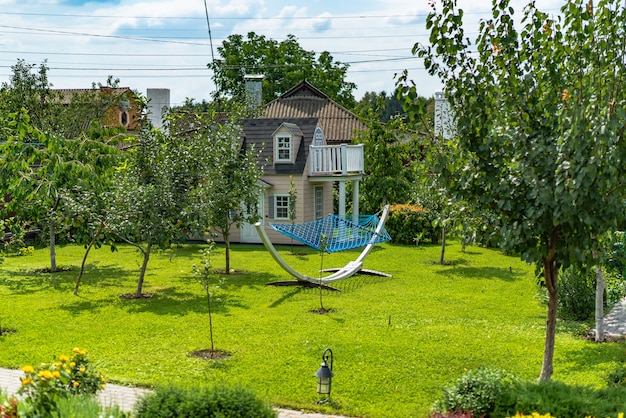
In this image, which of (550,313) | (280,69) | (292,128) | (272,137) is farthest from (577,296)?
(280,69)

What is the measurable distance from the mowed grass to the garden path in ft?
0.71

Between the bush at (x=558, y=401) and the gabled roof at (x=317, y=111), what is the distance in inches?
1277

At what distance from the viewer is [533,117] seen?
305 inches

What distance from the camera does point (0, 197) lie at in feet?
47.8

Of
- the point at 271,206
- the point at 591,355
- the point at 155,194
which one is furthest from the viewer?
the point at 271,206

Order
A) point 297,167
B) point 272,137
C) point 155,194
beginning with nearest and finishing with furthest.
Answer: point 155,194, point 297,167, point 272,137

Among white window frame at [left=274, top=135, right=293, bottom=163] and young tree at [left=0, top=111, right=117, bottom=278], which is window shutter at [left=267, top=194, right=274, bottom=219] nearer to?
white window frame at [left=274, top=135, right=293, bottom=163]

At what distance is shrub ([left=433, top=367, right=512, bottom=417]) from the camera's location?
6.72 meters

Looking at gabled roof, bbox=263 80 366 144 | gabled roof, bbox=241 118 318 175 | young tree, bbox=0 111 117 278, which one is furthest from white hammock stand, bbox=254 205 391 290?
gabled roof, bbox=263 80 366 144

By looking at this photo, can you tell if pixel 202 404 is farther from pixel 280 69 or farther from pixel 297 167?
pixel 280 69

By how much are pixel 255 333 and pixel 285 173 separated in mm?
13396

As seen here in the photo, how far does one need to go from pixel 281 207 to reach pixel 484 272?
8.74 m

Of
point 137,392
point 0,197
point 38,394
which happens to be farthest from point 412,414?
point 0,197

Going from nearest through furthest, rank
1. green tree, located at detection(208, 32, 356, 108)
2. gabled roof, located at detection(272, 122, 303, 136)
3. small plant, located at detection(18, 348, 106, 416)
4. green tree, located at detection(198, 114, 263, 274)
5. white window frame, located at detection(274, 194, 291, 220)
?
small plant, located at detection(18, 348, 106, 416), green tree, located at detection(198, 114, 263, 274), gabled roof, located at detection(272, 122, 303, 136), white window frame, located at detection(274, 194, 291, 220), green tree, located at detection(208, 32, 356, 108)
